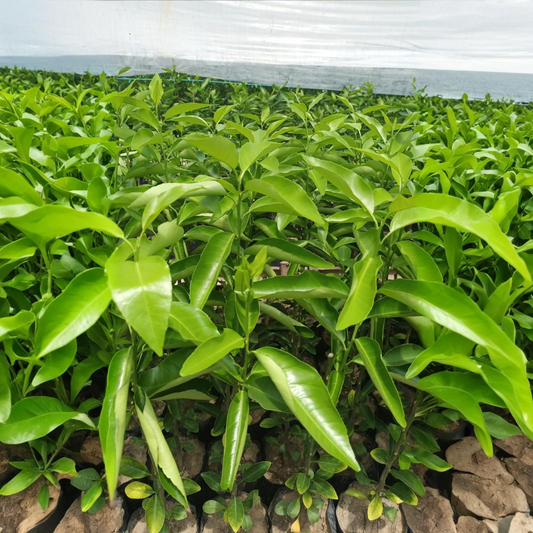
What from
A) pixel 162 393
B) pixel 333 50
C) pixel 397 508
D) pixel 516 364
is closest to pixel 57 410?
pixel 162 393

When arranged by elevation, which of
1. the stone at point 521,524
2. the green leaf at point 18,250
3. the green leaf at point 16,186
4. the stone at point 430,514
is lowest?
the stone at point 430,514

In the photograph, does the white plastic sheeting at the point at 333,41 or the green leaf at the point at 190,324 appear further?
the white plastic sheeting at the point at 333,41

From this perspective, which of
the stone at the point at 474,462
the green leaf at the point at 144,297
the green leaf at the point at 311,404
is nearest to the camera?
the green leaf at the point at 144,297

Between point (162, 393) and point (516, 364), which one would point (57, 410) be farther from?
point (516, 364)

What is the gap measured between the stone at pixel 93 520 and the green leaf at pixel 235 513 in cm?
36

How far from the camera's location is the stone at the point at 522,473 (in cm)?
138

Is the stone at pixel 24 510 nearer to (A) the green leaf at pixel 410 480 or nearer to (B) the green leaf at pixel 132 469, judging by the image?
(B) the green leaf at pixel 132 469

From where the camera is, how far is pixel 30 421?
79 cm

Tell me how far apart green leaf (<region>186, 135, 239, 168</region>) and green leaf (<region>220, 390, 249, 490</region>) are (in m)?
0.52

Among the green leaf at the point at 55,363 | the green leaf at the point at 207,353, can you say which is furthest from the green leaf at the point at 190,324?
the green leaf at the point at 55,363

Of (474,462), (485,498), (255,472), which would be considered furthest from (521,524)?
(255,472)

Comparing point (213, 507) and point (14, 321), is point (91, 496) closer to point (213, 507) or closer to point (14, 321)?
point (213, 507)

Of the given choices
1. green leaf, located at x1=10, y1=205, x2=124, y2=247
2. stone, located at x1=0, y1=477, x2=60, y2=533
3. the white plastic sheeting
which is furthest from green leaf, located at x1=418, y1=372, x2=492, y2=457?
the white plastic sheeting

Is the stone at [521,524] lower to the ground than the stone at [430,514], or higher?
higher
